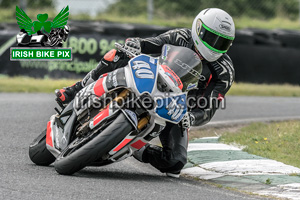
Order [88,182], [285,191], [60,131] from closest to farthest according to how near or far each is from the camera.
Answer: [88,182] → [285,191] → [60,131]

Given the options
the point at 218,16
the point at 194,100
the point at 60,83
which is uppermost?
the point at 218,16

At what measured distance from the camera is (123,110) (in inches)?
191

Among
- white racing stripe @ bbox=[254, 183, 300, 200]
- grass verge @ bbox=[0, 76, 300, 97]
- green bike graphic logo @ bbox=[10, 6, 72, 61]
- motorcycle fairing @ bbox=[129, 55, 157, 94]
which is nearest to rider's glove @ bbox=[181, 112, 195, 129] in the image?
motorcycle fairing @ bbox=[129, 55, 157, 94]

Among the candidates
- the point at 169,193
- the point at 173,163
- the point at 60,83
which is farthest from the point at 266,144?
the point at 60,83

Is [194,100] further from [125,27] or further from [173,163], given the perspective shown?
[125,27]

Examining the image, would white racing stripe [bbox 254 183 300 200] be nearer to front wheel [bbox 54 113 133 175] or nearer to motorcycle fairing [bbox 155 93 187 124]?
motorcycle fairing [bbox 155 93 187 124]

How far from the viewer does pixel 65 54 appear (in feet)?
45.0

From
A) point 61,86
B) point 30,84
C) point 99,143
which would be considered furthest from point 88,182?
point 30,84

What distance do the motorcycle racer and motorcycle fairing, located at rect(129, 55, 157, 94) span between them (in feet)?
1.77

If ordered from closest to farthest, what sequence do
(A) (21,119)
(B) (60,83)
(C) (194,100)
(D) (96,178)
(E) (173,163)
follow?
1. (D) (96,178)
2. (E) (173,163)
3. (C) (194,100)
4. (A) (21,119)
5. (B) (60,83)

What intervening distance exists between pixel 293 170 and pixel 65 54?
8737mm

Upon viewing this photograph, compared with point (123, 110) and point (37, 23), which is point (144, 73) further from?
point (37, 23)

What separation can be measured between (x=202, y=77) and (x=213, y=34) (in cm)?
54

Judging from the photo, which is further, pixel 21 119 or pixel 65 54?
pixel 65 54
